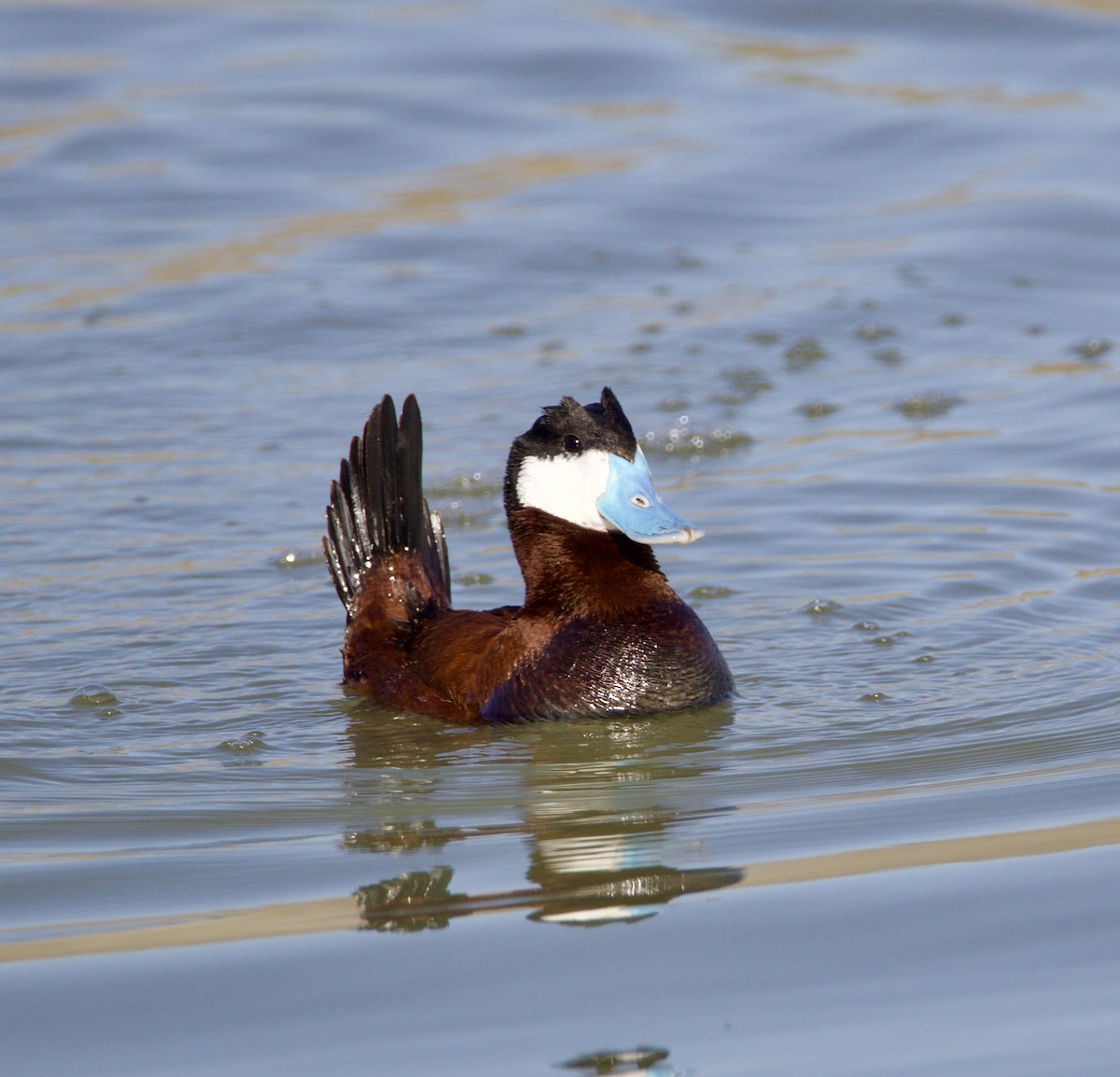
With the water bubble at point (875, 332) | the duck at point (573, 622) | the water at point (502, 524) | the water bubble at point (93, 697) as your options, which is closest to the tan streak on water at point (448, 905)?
the water at point (502, 524)

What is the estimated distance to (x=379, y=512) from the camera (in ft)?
18.5

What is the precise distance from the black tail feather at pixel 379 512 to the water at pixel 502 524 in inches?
14.1

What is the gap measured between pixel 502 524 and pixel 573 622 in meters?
2.16

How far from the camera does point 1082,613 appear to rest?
5.76m

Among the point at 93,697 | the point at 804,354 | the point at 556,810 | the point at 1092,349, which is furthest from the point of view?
the point at 804,354

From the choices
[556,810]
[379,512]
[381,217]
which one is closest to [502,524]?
[379,512]

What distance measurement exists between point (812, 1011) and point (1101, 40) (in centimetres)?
1233

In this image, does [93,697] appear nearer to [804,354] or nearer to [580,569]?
[580,569]

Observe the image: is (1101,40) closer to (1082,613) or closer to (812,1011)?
(1082,613)

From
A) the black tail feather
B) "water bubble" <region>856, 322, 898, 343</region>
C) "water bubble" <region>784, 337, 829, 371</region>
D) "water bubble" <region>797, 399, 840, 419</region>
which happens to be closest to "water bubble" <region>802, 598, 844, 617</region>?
the black tail feather

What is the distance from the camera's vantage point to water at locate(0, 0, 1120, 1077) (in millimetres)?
3029

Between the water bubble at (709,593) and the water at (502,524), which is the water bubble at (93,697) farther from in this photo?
the water bubble at (709,593)

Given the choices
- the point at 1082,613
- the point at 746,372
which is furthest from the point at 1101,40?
the point at 1082,613

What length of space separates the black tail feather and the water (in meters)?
0.36
